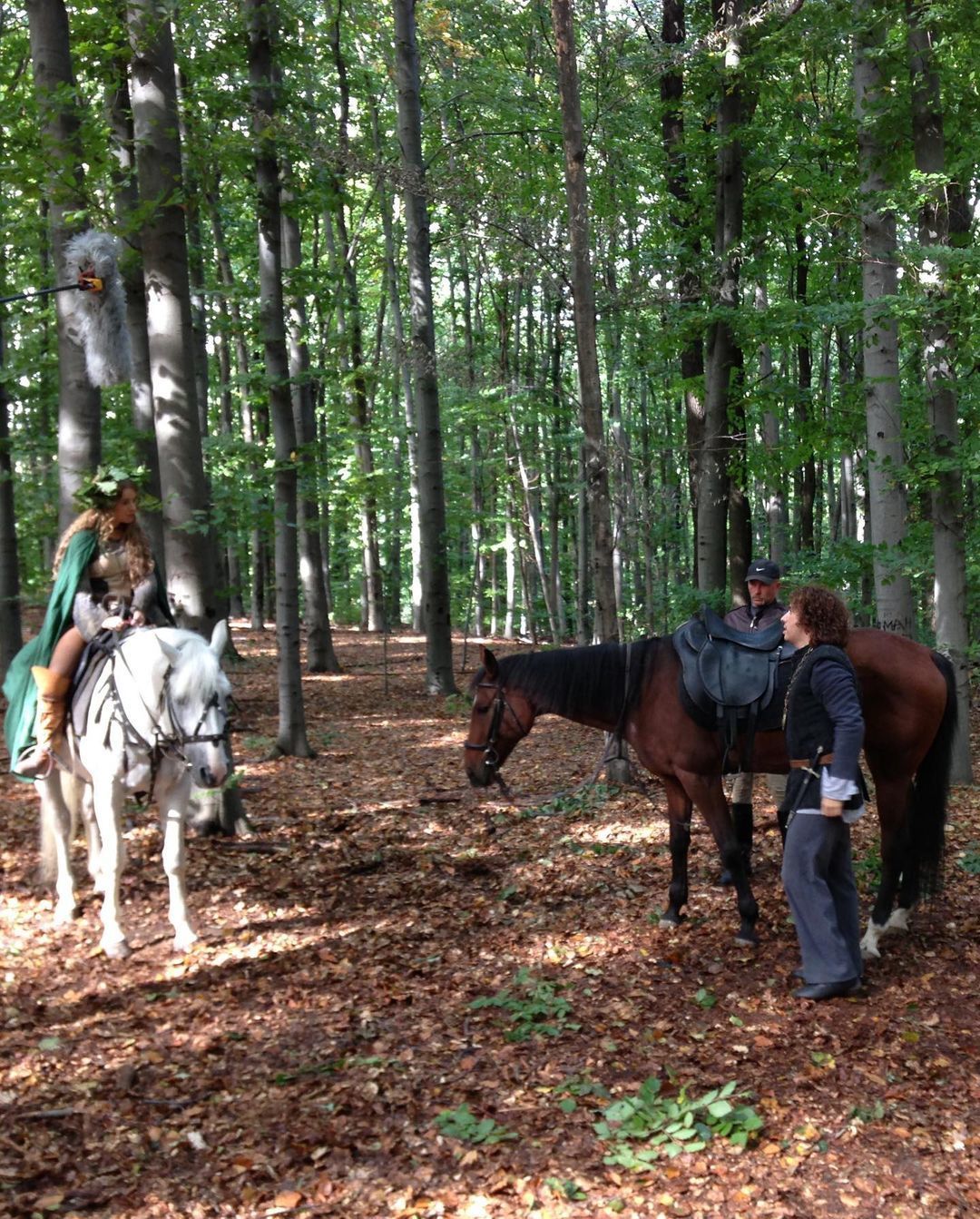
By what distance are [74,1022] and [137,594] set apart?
8.48 feet

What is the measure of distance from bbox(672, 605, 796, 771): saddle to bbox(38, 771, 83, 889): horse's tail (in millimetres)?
4276

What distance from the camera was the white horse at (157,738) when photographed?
5715 millimetres

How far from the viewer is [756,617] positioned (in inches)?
275

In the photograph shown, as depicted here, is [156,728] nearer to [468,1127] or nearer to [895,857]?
[468,1127]

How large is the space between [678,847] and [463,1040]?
6.63 feet

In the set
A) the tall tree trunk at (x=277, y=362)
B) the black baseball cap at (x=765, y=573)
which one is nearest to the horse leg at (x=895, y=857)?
the black baseball cap at (x=765, y=573)

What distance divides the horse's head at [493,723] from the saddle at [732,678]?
1.09m

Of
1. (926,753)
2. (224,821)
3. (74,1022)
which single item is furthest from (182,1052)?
(926,753)

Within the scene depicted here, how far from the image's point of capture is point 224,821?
326 inches

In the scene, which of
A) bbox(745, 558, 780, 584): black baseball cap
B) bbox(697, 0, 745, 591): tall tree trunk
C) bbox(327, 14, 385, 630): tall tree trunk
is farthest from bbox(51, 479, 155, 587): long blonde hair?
bbox(327, 14, 385, 630): tall tree trunk

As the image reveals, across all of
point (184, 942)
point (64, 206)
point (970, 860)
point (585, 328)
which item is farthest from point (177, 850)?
point (64, 206)

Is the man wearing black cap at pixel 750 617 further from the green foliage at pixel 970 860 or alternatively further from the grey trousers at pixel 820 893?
the green foliage at pixel 970 860

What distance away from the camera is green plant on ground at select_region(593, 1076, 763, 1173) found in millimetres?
3934

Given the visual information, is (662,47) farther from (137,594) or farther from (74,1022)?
(74,1022)
